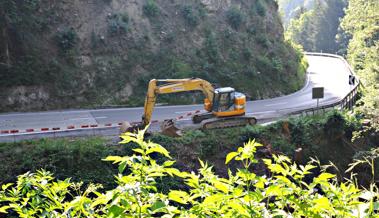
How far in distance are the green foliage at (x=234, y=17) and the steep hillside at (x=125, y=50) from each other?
99mm

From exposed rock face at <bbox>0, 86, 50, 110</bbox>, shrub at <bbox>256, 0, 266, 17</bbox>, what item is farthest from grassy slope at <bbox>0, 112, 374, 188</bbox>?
shrub at <bbox>256, 0, 266, 17</bbox>

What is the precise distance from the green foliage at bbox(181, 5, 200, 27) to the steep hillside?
0.30 ft

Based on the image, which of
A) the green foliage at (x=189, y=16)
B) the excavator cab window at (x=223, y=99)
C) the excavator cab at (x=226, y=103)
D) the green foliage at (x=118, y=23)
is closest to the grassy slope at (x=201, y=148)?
the excavator cab at (x=226, y=103)

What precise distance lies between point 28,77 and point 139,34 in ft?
33.9

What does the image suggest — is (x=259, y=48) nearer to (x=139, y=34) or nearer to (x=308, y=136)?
(x=139, y=34)

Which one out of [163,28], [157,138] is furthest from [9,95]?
[163,28]

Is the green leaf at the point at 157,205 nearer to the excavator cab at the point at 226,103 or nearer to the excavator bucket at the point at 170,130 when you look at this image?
the excavator bucket at the point at 170,130

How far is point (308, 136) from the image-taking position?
25.3m

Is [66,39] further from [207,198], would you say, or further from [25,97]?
[207,198]

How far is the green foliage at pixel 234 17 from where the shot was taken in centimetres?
3903

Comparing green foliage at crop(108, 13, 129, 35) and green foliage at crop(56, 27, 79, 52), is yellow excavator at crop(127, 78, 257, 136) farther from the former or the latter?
green foliage at crop(108, 13, 129, 35)

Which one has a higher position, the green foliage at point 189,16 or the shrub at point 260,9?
the shrub at point 260,9

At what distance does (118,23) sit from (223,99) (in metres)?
12.9

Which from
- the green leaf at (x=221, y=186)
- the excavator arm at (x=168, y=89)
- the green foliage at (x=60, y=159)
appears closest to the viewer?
the green leaf at (x=221, y=186)
